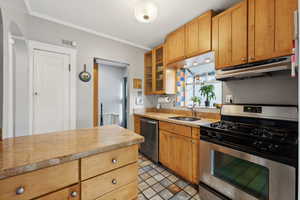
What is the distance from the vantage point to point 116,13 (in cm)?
191

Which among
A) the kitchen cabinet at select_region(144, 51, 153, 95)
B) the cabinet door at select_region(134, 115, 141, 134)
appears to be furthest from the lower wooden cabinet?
the kitchen cabinet at select_region(144, 51, 153, 95)

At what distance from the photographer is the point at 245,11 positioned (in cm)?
148

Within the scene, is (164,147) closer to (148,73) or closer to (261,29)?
(148,73)

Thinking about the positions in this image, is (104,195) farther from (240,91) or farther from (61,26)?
(61,26)

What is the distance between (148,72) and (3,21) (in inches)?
98.1

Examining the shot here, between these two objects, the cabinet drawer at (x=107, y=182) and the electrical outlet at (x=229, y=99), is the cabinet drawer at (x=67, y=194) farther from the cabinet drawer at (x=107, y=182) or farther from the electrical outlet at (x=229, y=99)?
the electrical outlet at (x=229, y=99)

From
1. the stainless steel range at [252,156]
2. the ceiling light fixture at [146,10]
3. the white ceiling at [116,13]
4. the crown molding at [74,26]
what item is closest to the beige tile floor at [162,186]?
the stainless steel range at [252,156]

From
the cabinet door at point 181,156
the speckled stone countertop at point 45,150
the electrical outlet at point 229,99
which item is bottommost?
the cabinet door at point 181,156

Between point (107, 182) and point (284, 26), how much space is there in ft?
6.83

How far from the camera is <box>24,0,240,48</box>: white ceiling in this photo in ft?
5.61

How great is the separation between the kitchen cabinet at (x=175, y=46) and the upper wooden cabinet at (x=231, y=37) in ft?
1.80

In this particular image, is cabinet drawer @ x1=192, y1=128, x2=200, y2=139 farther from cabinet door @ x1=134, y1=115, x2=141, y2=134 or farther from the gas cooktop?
cabinet door @ x1=134, y1=115, x2=141, y2=134

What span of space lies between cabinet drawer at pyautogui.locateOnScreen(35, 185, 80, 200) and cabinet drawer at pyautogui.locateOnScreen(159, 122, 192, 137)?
140cm

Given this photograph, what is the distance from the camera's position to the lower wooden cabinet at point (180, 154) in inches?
66.7
